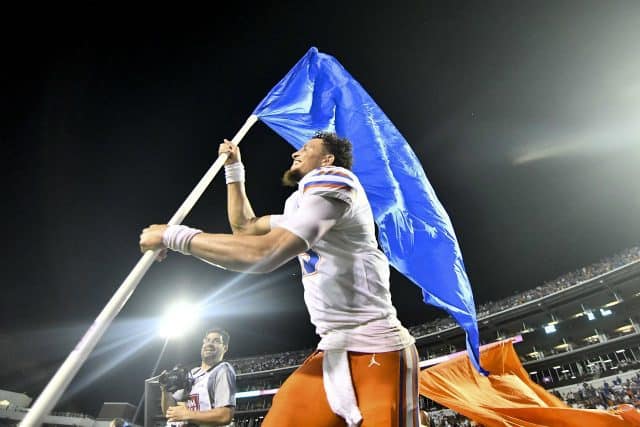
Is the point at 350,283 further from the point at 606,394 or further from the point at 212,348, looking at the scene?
the point at 606,394

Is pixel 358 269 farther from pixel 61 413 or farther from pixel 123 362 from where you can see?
pixel 61 413

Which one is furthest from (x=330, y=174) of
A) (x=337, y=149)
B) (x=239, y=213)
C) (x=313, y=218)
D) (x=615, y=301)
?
(x=615, y=301)

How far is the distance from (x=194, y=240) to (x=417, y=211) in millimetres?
2823

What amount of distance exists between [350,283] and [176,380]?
11.6ft

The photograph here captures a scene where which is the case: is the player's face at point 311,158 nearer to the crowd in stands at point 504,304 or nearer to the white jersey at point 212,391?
the white jersey at point 212,391

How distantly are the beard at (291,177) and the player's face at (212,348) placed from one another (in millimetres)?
3173

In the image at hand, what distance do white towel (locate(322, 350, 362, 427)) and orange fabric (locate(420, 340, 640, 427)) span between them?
512 cm

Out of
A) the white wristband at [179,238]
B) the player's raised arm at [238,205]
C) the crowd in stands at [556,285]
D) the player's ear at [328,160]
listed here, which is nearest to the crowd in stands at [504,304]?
the crowd in stands at [556,285]

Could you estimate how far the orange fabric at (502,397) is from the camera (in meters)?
5.25

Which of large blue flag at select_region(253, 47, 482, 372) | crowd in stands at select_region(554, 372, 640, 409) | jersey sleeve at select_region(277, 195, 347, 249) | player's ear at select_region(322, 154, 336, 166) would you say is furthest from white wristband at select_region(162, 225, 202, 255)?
crowd in stands at select_region(554, 372, 640, 409)

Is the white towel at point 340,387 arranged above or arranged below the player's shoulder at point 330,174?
below

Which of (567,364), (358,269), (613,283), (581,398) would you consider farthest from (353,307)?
(567,364)

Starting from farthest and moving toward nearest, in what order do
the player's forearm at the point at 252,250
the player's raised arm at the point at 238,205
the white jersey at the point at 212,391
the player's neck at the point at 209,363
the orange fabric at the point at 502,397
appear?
the orange fabric at the point at 502,397, the player's neck at the point at 209,363, the white jersey at the point at 212,391, the player's raised arm at the point at 238,205, the player's forearm at the point at 252,250

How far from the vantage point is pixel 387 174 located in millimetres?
4203
